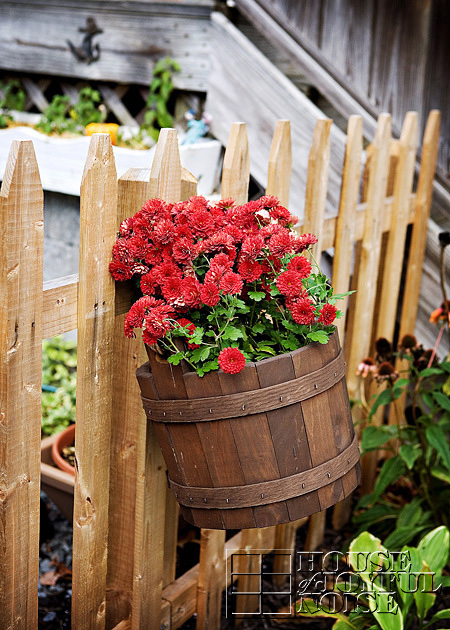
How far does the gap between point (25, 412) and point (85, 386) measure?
0.66 ft

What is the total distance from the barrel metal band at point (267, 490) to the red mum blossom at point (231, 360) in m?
0.28

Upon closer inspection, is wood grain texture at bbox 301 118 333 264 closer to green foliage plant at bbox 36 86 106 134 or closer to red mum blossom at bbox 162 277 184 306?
red mum blossom at bbox 162 277 184 306

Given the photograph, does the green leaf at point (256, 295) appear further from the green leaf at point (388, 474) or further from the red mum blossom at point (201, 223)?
the green leaf at point (388, 474)

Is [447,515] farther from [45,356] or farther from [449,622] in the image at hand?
[45,356]

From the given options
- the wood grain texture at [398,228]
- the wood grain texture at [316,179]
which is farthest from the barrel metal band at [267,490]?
the wood grain texture at [398,228]

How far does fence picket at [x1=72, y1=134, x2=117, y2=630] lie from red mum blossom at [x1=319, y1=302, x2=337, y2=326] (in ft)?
1.69

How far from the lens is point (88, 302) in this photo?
5.56 ft

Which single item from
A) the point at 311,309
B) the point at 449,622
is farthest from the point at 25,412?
the point at 449,622

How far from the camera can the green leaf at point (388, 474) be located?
2684 mm

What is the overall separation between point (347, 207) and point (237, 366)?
1426mm

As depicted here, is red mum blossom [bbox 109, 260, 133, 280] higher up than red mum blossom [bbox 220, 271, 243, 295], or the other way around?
red mum blossom [bbox 220, 271, 243, 295]

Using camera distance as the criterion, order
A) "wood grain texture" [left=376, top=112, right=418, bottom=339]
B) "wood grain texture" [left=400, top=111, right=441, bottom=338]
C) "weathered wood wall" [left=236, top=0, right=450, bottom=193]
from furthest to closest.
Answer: "weathered wood wall" [left=236, top=0, right=450, bottom=193] < "wood grain texture" [left=400, top=111, right=441, bottom=338] < "wood grain texture" [left=376, top=112, right=418, bottom=339]

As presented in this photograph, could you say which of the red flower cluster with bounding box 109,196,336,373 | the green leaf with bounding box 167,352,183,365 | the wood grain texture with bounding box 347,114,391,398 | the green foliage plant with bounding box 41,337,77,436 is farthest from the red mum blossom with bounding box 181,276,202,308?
the green foliage plant with bounding box 41,337,77,436

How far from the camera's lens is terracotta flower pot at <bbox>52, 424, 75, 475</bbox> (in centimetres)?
280
